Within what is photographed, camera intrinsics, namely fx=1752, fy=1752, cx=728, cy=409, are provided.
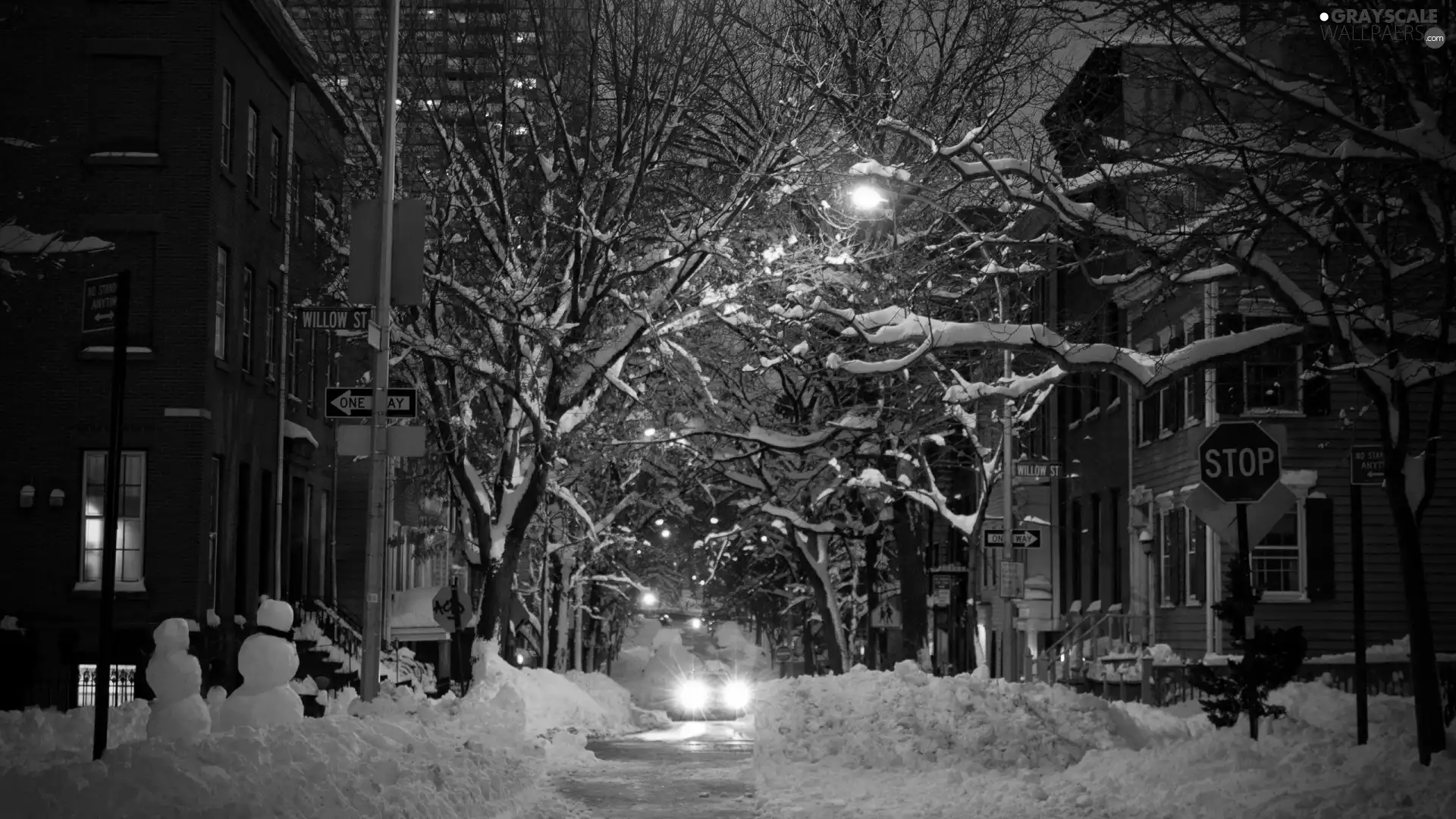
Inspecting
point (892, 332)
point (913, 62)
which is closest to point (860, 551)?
point (913, 62)

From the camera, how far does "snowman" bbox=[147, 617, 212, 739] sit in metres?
14.3

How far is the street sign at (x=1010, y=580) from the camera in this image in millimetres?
33031

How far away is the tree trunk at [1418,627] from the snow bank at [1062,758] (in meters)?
0.25

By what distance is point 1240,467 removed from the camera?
15.0 meters

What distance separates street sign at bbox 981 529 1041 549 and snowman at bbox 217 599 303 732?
18.3 meters

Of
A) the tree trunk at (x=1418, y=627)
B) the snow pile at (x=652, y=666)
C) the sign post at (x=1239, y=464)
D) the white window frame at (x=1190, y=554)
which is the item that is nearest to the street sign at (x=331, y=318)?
the sign post at (x=1239, y=464)

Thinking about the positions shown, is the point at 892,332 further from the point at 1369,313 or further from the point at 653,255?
the point at 653,255

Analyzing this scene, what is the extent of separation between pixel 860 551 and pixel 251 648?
39964 millimetres

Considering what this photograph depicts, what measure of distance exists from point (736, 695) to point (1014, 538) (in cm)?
4416

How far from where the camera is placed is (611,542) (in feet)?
181

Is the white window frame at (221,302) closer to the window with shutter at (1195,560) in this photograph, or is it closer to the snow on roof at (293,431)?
the snow on roof at (293,431)

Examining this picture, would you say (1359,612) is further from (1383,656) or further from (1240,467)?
(1383,656)

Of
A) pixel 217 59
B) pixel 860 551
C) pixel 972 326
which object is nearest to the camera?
pixel 972 326

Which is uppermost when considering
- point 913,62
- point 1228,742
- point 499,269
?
point 913,62
